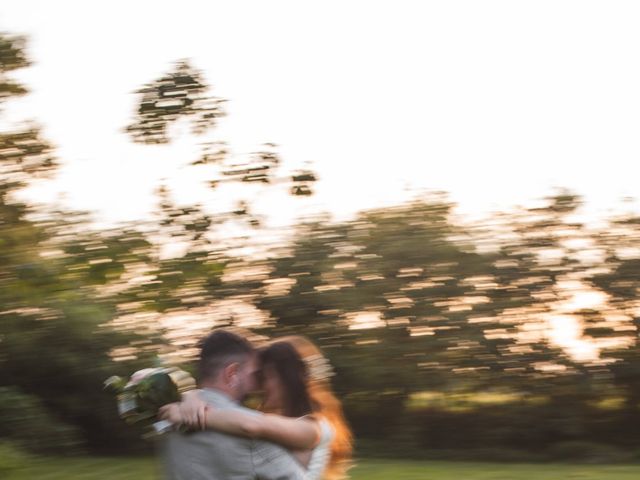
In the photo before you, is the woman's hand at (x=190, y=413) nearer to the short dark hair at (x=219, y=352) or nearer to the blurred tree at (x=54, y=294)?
the short dark hair at (x=219, y=352)

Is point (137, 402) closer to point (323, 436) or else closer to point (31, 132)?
point (323, 436)

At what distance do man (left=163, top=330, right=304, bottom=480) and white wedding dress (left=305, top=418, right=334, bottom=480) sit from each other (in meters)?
0.64

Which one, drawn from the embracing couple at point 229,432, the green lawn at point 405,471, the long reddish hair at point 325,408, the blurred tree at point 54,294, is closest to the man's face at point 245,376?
the embracing couple at point 229,432

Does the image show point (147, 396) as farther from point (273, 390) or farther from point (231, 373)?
point (273, 390)

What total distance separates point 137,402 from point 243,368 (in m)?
0.51

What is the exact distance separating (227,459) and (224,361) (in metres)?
0.35

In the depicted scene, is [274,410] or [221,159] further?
[221,159]

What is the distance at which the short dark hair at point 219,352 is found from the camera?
3.37 meters

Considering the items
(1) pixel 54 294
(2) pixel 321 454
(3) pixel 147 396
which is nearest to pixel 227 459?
(3) pixel 147 396

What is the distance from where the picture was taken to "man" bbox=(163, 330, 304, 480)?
3168 millimetres

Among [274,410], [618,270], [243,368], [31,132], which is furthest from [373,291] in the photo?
[243,368]

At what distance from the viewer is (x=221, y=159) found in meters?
13.3

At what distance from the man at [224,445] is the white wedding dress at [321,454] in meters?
0.64

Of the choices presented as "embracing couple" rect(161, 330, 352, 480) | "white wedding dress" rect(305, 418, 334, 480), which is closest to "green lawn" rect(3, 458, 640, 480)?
"white wedding dress" rect(305, 418, 334, 480)
